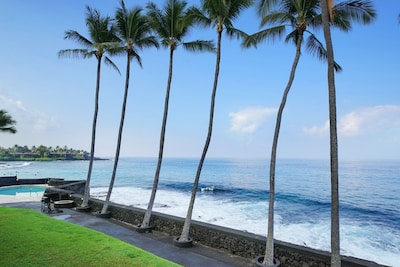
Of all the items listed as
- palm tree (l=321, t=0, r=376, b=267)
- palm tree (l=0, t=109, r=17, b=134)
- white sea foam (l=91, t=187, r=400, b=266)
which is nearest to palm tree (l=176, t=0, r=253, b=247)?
palm tree (l=321, t=0, r=376, b=267)

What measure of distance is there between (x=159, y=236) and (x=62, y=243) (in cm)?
470

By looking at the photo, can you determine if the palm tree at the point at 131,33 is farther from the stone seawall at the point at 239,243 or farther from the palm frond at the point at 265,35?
the palm frond at the point at 265,35

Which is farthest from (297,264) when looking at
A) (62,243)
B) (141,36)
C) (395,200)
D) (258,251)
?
(395,200)

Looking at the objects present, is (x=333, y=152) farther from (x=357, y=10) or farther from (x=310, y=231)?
(x=310, y=231)

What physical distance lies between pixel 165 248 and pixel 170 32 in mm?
7589

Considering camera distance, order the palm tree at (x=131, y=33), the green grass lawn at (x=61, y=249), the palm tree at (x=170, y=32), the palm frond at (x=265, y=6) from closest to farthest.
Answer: the green grass lawn at (x=61, y=249) → the palm frond at (x=265, y=6) → the palm tree at (x=170, y=32) → the palm tree at (x=131, y=33)

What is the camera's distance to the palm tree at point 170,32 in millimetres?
9196

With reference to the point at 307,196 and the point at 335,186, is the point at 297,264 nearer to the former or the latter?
the point at 335,186

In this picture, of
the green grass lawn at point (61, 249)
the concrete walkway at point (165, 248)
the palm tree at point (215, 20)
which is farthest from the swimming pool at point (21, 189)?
the green grass lawn at point (61, 249)

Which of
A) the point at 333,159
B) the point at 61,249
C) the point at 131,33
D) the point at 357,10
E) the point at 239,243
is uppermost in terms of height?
the point at 131,33

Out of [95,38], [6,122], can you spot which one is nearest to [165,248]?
[95,38]

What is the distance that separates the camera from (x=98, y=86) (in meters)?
12.6

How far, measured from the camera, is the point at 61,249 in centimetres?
416

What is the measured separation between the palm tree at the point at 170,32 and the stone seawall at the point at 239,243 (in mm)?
918
